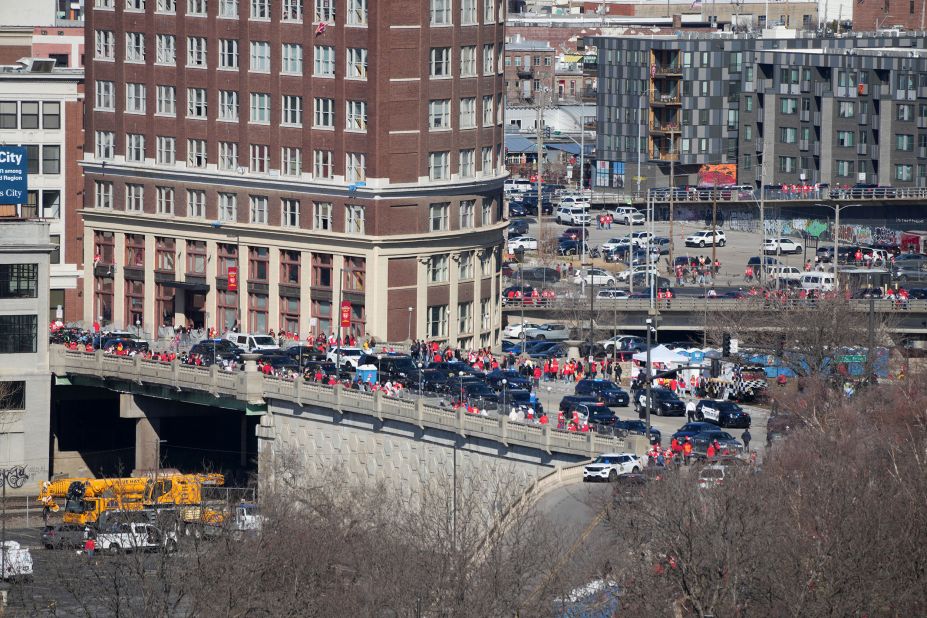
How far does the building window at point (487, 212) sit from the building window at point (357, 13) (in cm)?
1259

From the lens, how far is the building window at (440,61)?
134500mm

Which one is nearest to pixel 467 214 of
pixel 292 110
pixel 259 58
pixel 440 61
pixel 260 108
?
pixel 440 61

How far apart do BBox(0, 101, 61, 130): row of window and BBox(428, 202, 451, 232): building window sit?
85.5ft

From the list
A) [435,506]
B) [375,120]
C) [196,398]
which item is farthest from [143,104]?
[435,506]

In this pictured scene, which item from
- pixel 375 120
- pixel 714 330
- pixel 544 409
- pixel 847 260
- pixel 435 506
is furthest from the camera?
pixel 847 260

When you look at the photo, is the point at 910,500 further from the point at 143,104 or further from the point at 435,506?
the point at 143,104

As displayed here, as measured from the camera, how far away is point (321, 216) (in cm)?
13700

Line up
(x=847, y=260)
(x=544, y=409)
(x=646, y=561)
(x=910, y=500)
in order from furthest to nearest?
(x=847, y=260) → (x=544, y=409) → (x=910, y=500) → (x=646, y=561)

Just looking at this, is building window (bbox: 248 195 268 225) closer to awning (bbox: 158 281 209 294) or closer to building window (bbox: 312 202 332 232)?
building window (bbox: 312 202 332 232)

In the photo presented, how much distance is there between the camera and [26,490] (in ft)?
405

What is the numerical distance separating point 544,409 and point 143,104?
41.7m

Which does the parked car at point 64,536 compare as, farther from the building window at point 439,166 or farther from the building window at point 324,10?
the building window at point 324,10

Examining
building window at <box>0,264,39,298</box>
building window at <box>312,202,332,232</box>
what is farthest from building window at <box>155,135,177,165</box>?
building window at <box>0,264,39,298</box>

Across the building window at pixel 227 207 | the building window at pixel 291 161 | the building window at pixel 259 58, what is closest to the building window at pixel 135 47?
the building window at pixel 259 58
